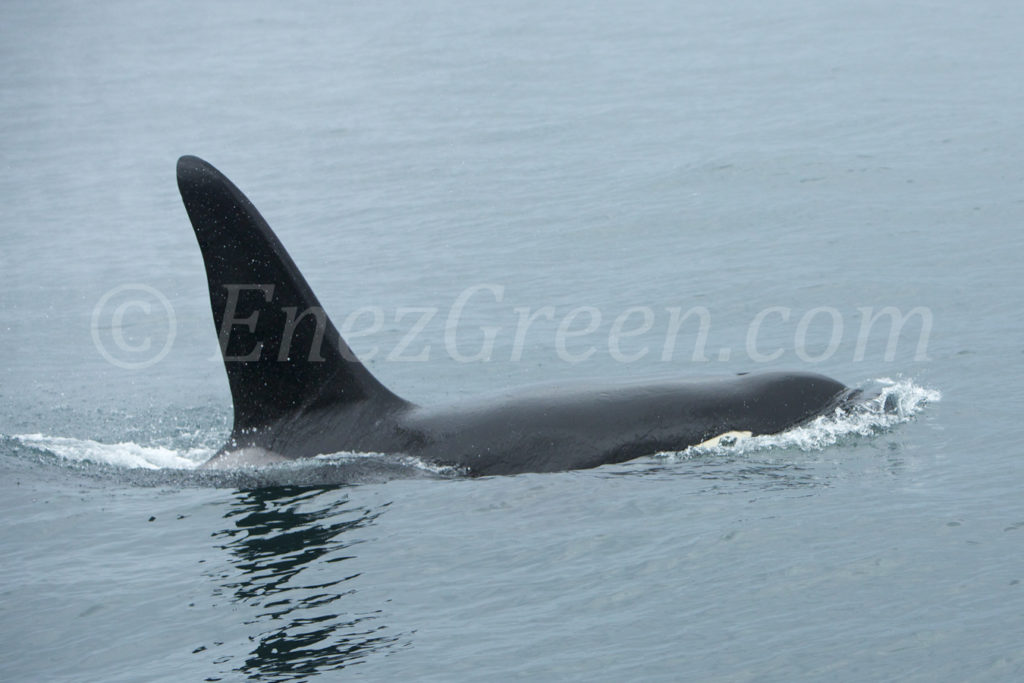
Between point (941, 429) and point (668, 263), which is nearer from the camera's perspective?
Result: point (941, 429)

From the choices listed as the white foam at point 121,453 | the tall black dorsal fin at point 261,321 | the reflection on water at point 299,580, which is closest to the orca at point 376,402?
the tall black dorsal fin at point 261,321

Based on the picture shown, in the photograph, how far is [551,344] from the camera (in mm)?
22062

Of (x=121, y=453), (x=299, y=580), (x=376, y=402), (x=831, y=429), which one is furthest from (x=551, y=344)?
(x=299, y=580)

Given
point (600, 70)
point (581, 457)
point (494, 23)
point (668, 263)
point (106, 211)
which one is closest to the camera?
point (581, 457)

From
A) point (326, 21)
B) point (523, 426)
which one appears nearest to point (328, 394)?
point (523, 426)

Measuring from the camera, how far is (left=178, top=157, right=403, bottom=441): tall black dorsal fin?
1379 cm

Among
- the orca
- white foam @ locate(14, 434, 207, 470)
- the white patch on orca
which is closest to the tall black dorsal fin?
the orca

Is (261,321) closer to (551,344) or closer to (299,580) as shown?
(299,580)

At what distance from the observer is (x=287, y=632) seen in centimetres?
1143

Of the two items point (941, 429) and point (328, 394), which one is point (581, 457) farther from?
point (941, 429)

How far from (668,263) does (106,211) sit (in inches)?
664

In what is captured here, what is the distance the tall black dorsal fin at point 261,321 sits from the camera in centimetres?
1379

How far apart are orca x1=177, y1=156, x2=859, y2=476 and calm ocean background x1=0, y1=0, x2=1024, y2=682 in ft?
0.89

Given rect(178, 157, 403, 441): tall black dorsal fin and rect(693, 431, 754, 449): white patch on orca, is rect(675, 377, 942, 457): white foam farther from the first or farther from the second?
rect(178, 157, 403, 441): tall black dorsal fin
